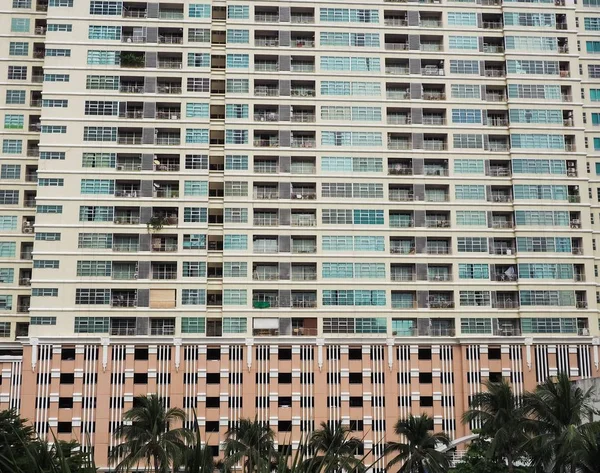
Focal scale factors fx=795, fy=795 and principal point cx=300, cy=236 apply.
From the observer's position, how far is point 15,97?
8025 cm

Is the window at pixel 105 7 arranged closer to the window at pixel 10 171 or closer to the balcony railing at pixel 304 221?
the window at pixel 10 171

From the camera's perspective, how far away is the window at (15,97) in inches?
3155

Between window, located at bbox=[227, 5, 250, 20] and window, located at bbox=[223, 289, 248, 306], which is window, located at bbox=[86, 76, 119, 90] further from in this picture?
window, located at bbox=[223, 289, 248, 306]

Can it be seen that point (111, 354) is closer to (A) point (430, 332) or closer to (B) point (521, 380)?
(A) point (430, 332)

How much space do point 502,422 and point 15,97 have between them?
2259 inches

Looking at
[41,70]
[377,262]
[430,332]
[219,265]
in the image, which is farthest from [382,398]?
[41,70]

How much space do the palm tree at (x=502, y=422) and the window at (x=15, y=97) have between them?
5418 centimetres

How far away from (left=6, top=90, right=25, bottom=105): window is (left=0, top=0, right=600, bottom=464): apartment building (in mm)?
142

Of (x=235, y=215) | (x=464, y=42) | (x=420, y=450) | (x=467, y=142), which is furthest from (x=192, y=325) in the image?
(x=464, y=42)

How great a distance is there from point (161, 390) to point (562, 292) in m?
38.1

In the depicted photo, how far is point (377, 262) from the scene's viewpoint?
74438 mm

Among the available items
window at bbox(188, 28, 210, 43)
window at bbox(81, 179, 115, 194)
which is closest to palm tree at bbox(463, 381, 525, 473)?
window at bbox(81, 179, 115, 194)

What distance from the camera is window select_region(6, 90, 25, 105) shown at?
263 feet

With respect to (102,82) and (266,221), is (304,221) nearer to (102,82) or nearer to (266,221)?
(266,221)
